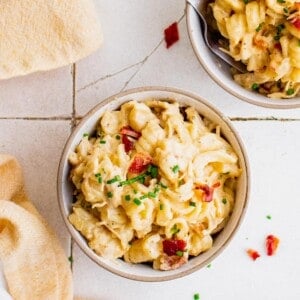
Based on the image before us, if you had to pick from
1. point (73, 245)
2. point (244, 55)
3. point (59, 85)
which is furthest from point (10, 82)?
point (244, 55)

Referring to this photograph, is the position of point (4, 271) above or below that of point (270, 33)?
below

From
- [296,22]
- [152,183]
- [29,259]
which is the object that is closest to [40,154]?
[29,259]

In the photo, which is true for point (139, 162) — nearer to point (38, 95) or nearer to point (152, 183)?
point (152, 183)

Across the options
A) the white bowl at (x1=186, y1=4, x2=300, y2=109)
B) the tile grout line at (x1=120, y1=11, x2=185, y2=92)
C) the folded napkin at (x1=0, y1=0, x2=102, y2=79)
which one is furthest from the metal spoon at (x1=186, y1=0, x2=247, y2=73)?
the folded napkin at (x1=0, y1=0, x2=102, y2=79)

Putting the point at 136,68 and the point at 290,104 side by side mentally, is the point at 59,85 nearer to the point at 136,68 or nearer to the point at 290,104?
the point at 136,68

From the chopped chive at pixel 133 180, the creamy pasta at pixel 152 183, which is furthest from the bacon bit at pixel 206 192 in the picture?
the chopped chive at pixel 133 180

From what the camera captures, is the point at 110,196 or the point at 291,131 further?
the point at 291,131

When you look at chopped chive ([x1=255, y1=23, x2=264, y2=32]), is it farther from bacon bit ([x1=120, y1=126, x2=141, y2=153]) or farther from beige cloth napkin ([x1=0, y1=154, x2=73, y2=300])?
beige cloth napkin ([x1=0, y1=154, x2=73, y2=300])
